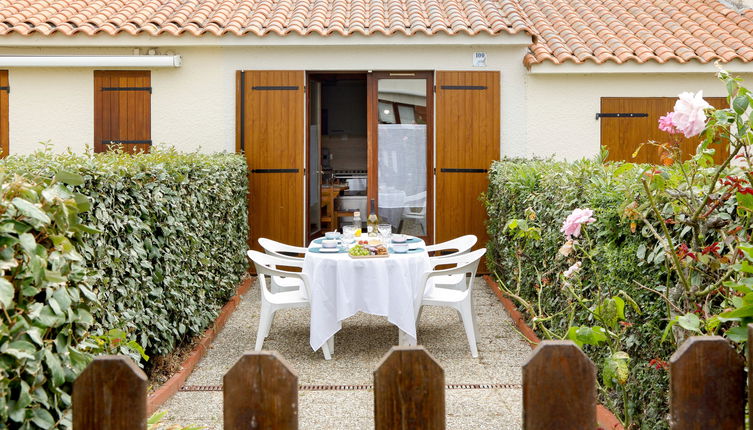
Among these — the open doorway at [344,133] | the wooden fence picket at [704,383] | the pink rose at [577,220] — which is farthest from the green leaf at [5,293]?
the open doorway at [344,133]

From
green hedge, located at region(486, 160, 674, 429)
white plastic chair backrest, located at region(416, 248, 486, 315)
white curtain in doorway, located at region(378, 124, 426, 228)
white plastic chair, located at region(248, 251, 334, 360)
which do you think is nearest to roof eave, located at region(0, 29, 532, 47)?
white curtain in doorway, located at region(378, 124, 426, 228)

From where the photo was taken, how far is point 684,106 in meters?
2.34

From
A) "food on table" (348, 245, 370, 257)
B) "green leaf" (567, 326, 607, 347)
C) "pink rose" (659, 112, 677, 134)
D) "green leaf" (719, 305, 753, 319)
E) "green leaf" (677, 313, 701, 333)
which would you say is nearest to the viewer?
"green leaf" (719, 305, 753, 319)

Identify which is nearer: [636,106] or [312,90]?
[636,106]

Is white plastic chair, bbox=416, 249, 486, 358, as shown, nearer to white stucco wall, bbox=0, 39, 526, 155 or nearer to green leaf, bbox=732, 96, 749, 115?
green leaf, bbox=732, 96, 749, 115

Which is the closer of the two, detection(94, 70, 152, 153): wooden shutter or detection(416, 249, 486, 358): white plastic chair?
detection(416, 249, 486, 358): white plastic chair

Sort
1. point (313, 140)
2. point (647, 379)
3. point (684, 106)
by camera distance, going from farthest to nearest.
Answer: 1. point (313, 140)
2. point (647, 379)
3. point (684, 106)

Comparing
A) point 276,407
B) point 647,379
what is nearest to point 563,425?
point 276,407

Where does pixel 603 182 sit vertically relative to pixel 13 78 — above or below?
below

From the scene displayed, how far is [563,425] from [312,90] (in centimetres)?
931

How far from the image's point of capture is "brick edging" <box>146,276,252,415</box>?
4602mm

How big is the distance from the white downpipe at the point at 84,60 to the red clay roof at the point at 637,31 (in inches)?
185

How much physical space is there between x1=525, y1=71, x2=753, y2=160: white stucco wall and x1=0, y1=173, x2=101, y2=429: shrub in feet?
Result: 27.5

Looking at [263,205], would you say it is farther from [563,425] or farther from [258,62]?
[563,425]
